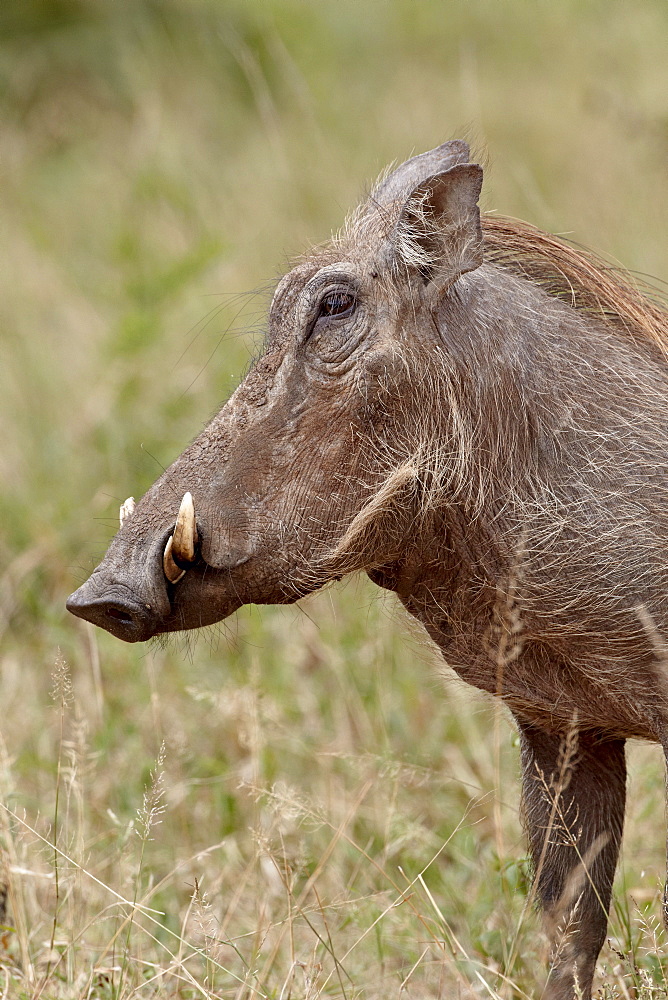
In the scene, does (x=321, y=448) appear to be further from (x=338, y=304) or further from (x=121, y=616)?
(x=121, y=616)

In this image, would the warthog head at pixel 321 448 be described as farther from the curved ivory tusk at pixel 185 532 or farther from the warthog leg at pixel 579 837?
the warthog leg at pixel 579 837

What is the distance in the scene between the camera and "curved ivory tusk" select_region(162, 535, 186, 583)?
2.21m

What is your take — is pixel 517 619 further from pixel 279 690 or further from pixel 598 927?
pixel 279 690

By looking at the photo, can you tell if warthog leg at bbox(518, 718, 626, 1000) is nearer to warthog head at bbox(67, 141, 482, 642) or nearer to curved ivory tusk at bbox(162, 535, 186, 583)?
warthog head at bbox(67, 141, 482, 642)

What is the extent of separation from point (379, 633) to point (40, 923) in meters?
1.52

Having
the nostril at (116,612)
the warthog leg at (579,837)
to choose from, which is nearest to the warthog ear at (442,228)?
the nostril at (116,612)

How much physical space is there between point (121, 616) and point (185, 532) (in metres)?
0.20

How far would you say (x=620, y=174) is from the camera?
6.81 meters

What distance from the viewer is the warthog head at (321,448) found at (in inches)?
89.2

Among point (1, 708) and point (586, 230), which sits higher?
point (586, 230)

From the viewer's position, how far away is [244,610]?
14.6 feet

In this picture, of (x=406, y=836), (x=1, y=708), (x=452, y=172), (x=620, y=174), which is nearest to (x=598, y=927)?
(x=406, y=836)

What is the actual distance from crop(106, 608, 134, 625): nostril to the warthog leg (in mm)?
903

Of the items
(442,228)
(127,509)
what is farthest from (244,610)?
(442,228)
